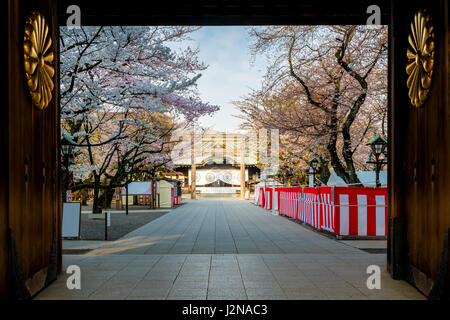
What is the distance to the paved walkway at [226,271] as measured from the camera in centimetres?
527

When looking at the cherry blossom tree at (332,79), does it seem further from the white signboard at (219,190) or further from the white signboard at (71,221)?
the white signboard at (219,190)

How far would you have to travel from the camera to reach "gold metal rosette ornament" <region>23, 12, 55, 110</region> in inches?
187

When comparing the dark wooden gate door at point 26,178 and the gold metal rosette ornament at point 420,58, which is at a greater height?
the gold metal rosette ornament at point 420,58

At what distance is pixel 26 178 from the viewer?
4.76 m

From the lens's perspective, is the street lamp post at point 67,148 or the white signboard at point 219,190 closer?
the street lamp post at point 67,148

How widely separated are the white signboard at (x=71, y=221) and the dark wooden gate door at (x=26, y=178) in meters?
5.41

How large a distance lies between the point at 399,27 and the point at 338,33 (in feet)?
26.0

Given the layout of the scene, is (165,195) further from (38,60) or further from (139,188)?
(38,60)

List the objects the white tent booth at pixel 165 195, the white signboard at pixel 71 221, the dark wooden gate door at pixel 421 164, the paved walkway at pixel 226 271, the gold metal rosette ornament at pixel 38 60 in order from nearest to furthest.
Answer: the dark wooden gate door at pixel 421 164
the gold metal rosette ornament at pixel 38 60
the paved walkway at pixel 226 271
the white signboard at pixel 71 221
the white tent booth at pixel 165 195

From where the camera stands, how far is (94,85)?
36.4 feet

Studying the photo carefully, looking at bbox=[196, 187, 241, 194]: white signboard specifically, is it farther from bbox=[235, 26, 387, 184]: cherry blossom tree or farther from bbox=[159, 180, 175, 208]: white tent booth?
bbox=[235, 26, 387, 184]: cherry blossom tree

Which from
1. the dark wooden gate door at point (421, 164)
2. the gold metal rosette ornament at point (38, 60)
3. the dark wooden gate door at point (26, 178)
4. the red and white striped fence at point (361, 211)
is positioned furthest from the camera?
the red and white striped fence at point (361, 211)

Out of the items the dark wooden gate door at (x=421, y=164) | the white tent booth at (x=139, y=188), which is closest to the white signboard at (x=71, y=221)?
the dark wooden gate door at (x=421, y=164)

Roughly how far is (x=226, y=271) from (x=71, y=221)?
6.60 metres
